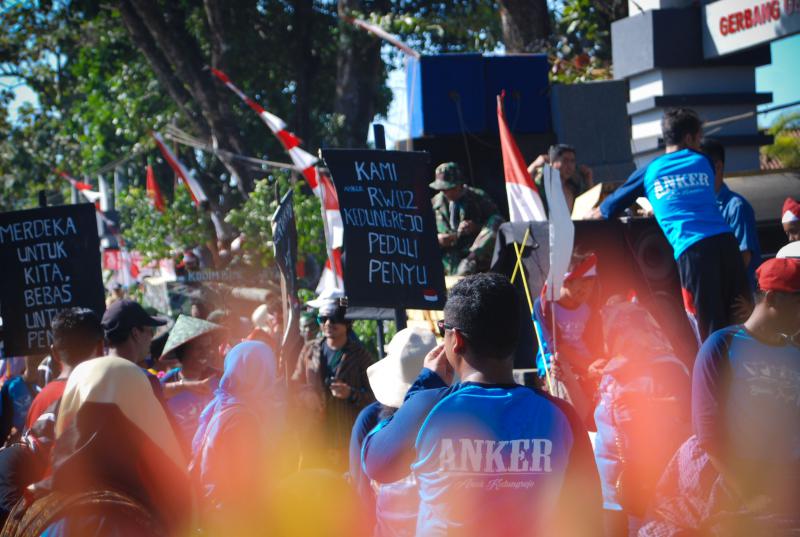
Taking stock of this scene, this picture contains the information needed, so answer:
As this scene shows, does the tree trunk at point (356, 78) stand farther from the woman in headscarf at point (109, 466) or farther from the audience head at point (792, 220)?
the woman in headscarf at point (109, 466)

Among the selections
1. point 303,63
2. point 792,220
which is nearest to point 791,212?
point 792,220

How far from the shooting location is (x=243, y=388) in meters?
5.94

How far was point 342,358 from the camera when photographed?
7.84 meters

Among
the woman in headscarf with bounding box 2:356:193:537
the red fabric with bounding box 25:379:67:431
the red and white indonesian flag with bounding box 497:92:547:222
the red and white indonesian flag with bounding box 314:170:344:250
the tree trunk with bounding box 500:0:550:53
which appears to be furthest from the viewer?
the tree trunk with bounding box 500:0:550:53

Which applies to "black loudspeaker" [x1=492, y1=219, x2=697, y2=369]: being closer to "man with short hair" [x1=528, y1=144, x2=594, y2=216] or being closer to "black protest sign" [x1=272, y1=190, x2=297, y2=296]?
"man with short hair" [x1=528, y1=144, x2=594, y2=216]

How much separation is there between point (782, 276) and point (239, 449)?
2.94 m

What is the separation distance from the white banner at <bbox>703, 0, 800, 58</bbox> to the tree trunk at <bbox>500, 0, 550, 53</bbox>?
9.31 feet

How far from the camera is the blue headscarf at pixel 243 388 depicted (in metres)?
5.88

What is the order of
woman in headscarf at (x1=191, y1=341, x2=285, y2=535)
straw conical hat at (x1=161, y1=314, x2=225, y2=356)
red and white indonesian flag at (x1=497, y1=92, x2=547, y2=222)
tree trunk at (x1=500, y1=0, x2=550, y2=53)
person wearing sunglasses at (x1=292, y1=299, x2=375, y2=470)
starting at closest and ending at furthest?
woman in headscarf at (x1=191, y1=341, x2=285, y2=535)
straw conical hat at (x1=161, y1=314, x2=225, y2=356)
red and white indonesian flag at (x1=497, y1=92, x2=547, y2=222)
person wearing sunglasses at (x1=292, y1=299, x2=375, y2=470)
tree trunk at (x1=500, y1=0, x2=550, y2=53)

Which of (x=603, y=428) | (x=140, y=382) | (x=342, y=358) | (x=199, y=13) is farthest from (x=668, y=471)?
(x=199, y=13)

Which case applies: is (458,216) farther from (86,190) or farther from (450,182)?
(86,190)

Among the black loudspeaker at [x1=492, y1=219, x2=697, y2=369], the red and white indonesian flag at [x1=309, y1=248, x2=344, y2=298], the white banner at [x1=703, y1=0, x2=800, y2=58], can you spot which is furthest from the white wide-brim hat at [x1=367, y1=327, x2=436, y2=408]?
the white banner at [x1=703, y1=0, x2=800, y2=58]

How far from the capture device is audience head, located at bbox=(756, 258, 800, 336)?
14.0 feet

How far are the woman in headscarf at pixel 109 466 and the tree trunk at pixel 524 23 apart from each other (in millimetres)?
10837
